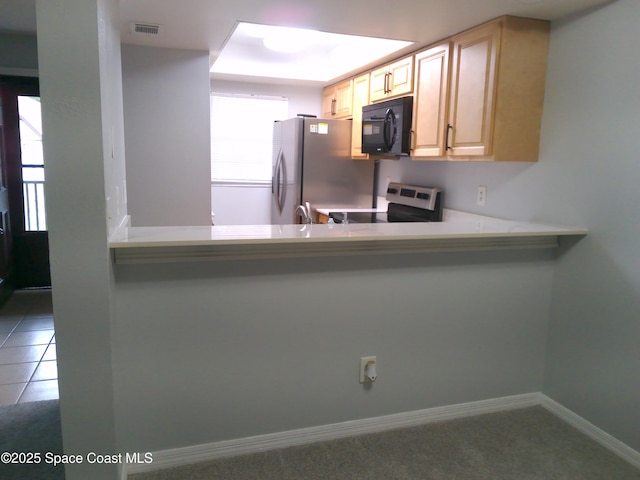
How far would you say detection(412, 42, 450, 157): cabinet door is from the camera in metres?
2.88

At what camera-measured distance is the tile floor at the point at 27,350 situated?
275 centimetres

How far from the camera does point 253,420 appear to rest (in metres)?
2.17

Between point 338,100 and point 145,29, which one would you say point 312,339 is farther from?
point 338,100

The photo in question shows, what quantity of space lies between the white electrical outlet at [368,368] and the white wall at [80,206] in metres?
1.10

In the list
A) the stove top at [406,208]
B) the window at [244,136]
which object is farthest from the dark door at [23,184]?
the stove top at [406,208]

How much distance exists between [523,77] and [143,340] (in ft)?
7.40

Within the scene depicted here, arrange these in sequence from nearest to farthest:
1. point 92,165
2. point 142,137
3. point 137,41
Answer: point 92,165, point 137,41, point 142,137

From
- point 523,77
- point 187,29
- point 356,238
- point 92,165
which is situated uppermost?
point 187,29

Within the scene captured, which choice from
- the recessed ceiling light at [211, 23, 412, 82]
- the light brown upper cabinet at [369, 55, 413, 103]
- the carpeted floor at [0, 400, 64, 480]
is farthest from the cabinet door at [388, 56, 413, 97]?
the carpeted floor at [0, 400, 64, 480]

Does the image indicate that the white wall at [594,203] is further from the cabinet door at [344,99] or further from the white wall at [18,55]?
the white wall at [18,55]

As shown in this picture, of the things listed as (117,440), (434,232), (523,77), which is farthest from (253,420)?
(523,77)

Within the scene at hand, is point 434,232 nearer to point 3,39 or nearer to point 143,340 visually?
point 143,340

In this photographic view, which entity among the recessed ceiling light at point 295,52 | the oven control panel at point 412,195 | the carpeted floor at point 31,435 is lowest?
the carpeted floor at point 31,435

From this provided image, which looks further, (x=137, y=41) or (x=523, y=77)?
(x=137, y=41)
